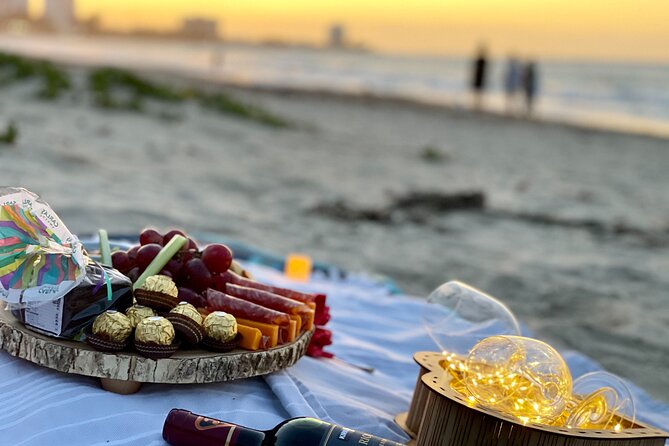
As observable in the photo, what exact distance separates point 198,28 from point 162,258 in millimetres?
81587

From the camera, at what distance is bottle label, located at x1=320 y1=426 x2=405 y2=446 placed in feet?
6.93

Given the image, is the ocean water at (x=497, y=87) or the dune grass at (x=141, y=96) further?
the ocean water at (x=497, y=87)

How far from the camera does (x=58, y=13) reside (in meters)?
65.4

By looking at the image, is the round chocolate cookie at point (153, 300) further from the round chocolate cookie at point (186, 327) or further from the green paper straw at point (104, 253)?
the green paper straw at point (104, 253)

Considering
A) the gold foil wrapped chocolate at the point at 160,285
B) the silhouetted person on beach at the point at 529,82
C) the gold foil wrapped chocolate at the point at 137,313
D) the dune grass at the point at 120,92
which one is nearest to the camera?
the gold foil wrapped chocolate at the point at 137,313

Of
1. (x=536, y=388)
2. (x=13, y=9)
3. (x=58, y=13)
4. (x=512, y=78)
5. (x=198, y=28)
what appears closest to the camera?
(x=536, y=388)

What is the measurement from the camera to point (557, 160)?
45.5 feet

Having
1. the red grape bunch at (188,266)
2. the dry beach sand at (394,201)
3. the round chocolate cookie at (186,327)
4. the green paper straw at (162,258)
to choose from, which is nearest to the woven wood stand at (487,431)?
the round chocolate cookie at (186,327)

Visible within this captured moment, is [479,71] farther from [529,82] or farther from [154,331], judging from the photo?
[154,331]

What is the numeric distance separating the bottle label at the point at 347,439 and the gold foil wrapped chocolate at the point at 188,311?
21.8 inches

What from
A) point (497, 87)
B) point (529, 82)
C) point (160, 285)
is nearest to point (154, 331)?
point (160, 285)

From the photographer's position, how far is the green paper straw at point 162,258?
8.63 feet

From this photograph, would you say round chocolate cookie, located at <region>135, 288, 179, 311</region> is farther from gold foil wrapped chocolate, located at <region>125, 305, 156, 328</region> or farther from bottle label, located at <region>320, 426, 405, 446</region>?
bottle label, located at <region>320, 426, 405, 446</region>

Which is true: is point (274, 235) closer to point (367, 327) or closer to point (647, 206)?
point (367, 327)
